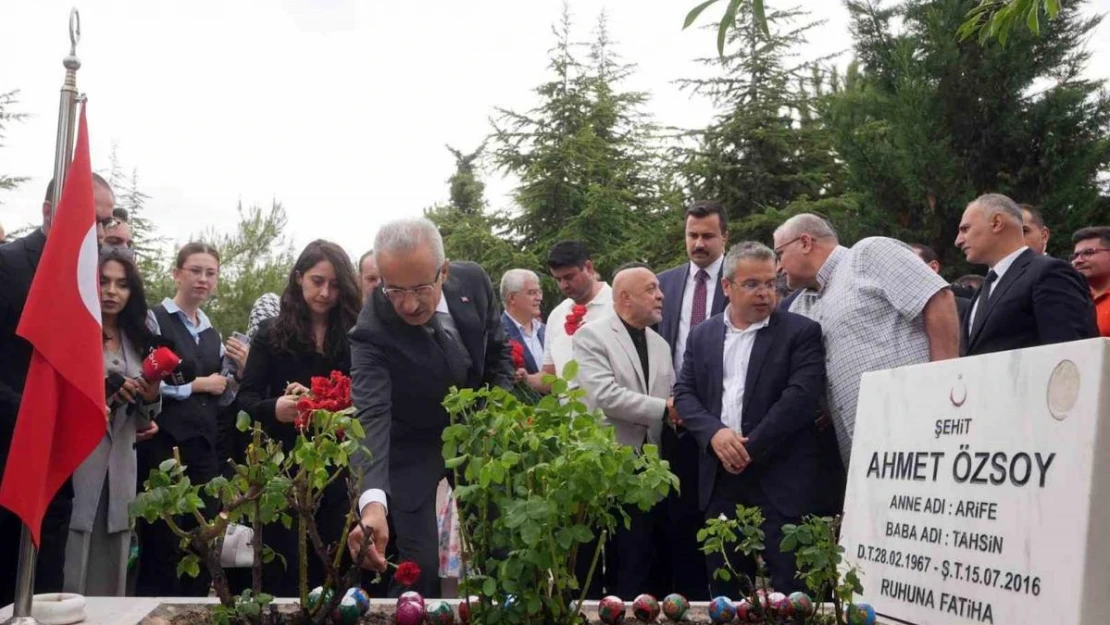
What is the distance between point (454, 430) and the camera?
2893 millimetres

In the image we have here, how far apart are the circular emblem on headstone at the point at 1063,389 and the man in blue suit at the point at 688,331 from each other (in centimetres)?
292

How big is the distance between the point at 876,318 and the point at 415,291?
2256 millimetres

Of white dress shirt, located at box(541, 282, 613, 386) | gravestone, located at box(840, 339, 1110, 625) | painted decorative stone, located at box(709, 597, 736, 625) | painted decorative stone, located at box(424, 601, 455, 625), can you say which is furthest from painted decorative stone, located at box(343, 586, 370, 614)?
white dress shirt, located at box(541, 282, 613, 386)

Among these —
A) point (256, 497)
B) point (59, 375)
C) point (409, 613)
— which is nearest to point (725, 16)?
point (256, 497)

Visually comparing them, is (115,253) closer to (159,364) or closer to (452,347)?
(159,364)

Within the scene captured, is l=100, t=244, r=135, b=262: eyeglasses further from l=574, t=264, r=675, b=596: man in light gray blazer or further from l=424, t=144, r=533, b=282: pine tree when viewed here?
l=424, t=144, r=533, b=282: pine tree

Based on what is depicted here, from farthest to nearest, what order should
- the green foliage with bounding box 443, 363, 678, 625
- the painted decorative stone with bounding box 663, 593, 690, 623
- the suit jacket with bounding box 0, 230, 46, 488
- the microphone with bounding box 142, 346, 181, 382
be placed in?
1. the microphone with bounding box 142, 346, 181, 382
2. the suit jacket with bounding box 0, 230, 46, 488
3. the painted decorative stone with bounding box 663, 593, 690, 623
4. the green foliage with bounding box 443, 363, 678, 625

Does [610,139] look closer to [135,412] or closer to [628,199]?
[628,199]

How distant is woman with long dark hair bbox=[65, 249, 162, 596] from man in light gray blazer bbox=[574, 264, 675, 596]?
7.27 feet

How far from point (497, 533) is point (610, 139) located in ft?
83.3

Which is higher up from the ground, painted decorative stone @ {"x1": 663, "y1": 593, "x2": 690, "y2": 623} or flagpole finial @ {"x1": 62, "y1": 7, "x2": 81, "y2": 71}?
flagpole finial @ {"x1": 62, "y1": 7, "x2": 81, "y2": 71}

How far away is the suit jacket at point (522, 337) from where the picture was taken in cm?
741

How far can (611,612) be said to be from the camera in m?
3.38

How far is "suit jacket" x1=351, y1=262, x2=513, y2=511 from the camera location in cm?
422
